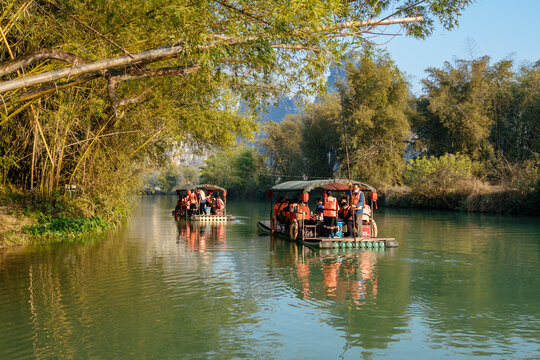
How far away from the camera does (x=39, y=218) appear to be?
693 inches

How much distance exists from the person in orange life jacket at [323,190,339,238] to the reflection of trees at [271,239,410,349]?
3.62ft

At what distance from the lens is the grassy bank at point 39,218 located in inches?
658

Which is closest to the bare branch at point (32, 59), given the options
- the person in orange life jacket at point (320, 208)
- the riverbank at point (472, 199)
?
the person in orange life jacket at point (320, 208)

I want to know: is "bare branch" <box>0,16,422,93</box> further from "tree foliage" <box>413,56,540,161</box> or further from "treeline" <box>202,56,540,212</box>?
"tree foliage" <box>413,56,540,161</box>

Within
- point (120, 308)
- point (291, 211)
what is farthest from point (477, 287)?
point (291, 211)

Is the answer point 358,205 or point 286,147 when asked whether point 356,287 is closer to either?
point 358,205

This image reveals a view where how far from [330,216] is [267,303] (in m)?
7.81

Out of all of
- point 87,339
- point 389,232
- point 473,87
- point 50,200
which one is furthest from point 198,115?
point 473,87

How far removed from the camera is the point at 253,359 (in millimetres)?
6125

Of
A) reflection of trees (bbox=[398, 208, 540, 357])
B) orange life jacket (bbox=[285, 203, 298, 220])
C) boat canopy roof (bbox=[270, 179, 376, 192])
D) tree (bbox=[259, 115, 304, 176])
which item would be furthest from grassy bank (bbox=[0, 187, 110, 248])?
tree (bbox=[259, 115, 304, 176])

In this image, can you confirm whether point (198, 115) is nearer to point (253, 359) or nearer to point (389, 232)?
point (389, 232)

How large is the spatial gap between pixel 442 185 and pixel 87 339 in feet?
121

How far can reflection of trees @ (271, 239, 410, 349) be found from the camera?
7.38 metres

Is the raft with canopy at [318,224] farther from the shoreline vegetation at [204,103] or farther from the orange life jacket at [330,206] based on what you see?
the shoreline vegetation at [204,103]
